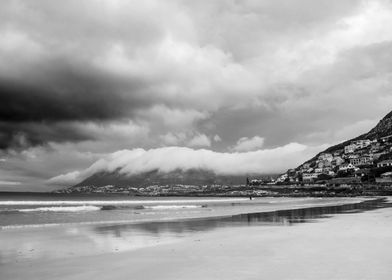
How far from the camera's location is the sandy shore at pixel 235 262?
10641 millimetres

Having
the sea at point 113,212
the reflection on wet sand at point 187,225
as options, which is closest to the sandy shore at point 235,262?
the reflection on wet sand at point 187,225

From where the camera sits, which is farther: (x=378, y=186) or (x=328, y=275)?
(x=378, y=186)

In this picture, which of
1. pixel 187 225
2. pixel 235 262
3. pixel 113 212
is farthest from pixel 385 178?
pixel 235 262

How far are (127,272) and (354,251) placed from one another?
8252 mm

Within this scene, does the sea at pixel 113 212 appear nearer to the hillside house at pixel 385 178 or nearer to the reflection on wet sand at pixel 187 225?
the reflection on wet sand at pixel 187 225

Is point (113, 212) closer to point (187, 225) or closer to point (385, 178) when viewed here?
point (187, 225)

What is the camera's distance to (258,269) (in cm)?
1120

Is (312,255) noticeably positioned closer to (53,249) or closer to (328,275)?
(328,275)

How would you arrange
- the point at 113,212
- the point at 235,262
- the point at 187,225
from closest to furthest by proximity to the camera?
the point at 235,262 < the point at 187,225 < the point at 113,212

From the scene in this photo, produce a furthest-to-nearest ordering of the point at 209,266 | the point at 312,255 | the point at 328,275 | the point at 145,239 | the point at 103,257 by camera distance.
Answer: the point at 145,239 < the point at 103,257 < the point at 312,255 < the point at 209,266 < the point at 328,275

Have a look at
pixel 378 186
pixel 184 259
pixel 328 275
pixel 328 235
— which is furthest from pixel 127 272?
pixel 378 186

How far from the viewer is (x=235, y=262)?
12547mm

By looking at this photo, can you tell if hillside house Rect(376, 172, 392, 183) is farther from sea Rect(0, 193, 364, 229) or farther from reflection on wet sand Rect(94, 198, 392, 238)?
reflection on wet sand Rect(94, 198, 392, 238)

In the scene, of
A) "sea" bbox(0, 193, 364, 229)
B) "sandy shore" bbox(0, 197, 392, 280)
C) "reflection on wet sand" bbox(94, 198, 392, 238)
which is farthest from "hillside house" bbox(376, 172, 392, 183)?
"sandy shore" bbox(0, 197, 392, 280)
